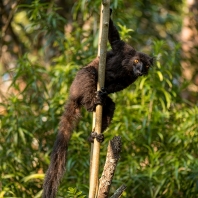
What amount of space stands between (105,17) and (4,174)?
11.2 feet

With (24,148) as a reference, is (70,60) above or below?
above

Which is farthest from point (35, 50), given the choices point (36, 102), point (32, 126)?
point (32, 126)

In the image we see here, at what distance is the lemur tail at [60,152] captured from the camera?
525cm

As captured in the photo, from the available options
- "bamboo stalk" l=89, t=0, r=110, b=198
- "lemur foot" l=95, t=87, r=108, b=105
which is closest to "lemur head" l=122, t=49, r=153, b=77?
"lemur foot" l=95, t=87, r=108, b=105

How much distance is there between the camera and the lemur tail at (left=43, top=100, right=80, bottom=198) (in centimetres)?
525

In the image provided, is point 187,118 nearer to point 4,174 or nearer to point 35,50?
→ point 4,174

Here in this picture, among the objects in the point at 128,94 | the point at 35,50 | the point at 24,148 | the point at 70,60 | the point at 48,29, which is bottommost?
the point at 24,148

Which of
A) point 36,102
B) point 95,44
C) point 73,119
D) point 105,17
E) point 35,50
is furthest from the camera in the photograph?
point 35,50

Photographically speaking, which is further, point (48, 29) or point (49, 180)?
point (48, 29)

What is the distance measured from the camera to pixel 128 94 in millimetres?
7629

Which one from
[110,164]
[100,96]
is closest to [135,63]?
[100,96]

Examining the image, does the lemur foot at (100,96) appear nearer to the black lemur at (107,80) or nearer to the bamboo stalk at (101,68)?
the black lemur at (107,80)

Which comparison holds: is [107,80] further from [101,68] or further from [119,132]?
[119,132]

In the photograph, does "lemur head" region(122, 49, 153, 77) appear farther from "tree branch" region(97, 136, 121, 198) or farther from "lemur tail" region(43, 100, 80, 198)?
"tree branch" region(97, 136, 121, 198)
